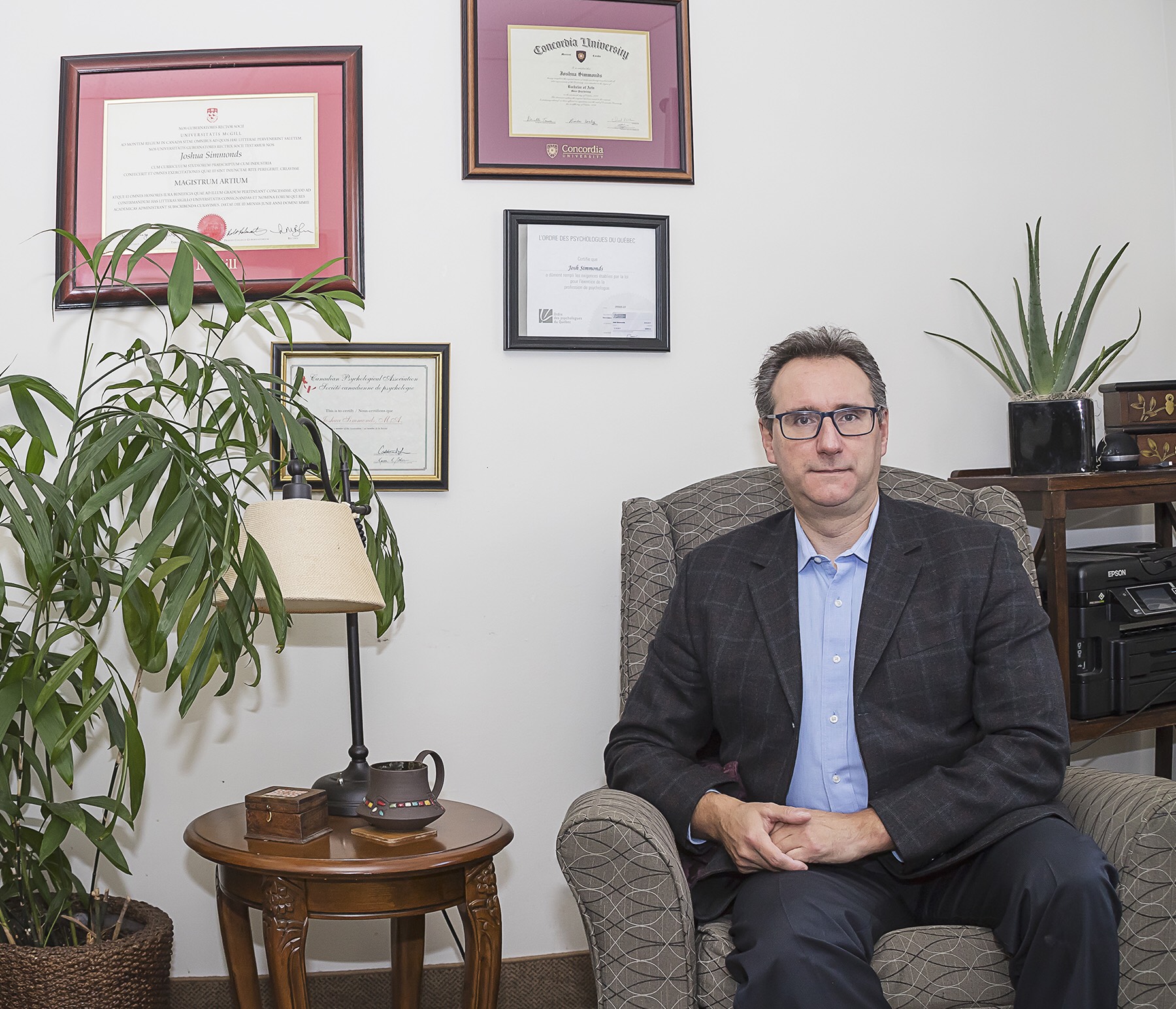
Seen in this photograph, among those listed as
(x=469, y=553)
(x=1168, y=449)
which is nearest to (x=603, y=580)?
(x=469, y=553)

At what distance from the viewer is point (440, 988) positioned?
7.57ft

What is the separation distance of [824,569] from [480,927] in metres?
0.83

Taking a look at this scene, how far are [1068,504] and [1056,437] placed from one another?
0.19m

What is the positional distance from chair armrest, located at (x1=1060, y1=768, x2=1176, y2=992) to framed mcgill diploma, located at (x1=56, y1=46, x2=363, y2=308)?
1804 mm

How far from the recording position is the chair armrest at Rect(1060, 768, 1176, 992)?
4.66 ft

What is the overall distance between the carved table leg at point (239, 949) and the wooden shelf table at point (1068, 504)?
1649 millimetres

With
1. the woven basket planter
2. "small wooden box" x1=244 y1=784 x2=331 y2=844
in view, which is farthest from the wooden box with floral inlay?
the woven basket planter

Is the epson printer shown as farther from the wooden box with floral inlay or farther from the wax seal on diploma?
the wax seal on diploma

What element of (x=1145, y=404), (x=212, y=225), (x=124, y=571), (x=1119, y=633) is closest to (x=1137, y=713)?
(x=1119, y=633)

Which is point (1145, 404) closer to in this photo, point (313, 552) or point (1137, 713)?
point (1137, 713)

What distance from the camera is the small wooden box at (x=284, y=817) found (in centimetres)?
174

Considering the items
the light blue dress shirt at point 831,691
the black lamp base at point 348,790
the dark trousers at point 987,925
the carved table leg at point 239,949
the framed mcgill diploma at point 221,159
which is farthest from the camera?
the framed mcgill diploma at point 221,159

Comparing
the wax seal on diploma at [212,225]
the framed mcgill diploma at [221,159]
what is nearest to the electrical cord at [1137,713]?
the framed mcgill diploma at [221,159]

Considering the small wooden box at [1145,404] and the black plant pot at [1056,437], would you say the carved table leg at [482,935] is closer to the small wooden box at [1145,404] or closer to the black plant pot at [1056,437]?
the black plant pot at [1056,437]
